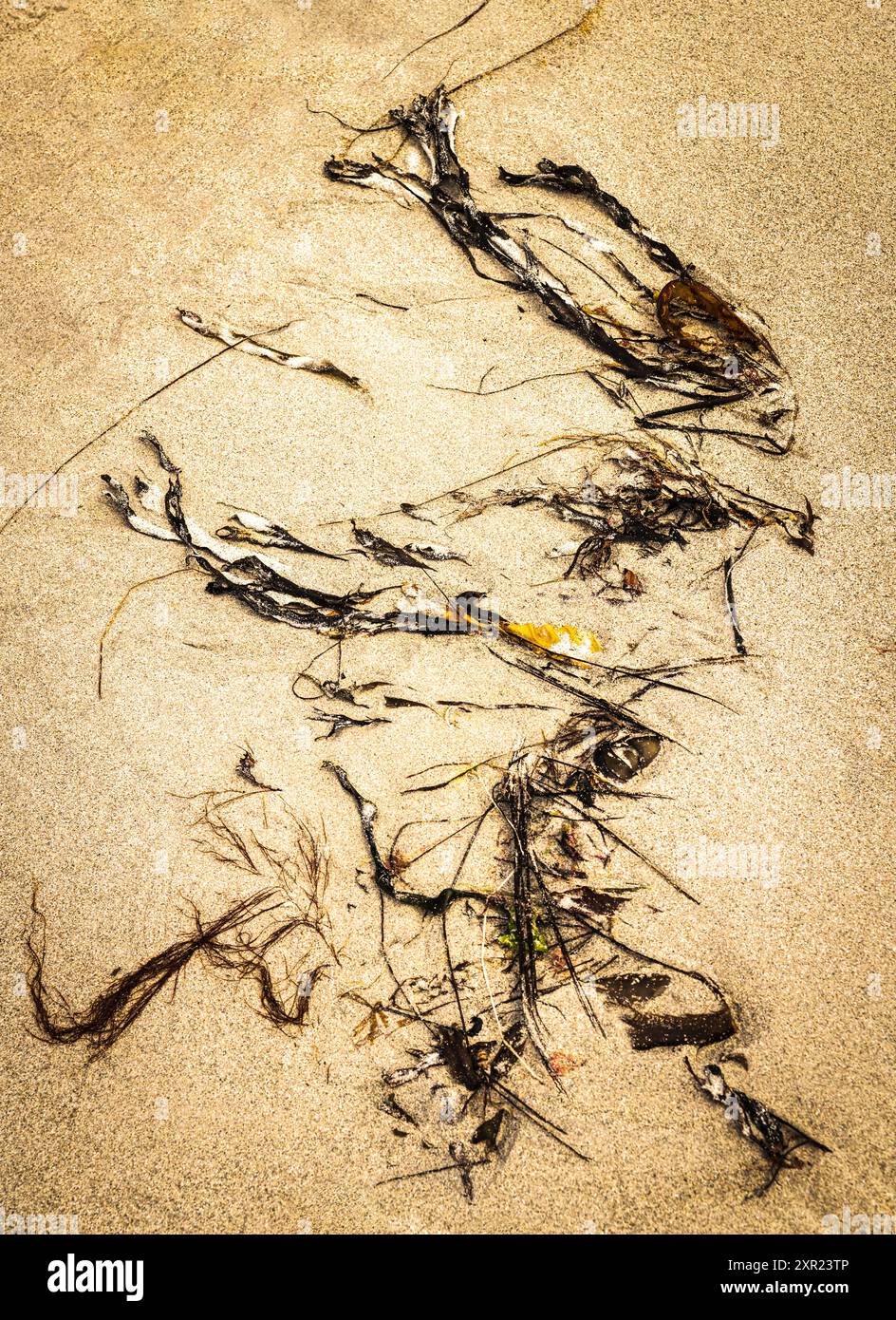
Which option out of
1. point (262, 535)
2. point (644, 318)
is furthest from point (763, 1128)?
point (644, 318)

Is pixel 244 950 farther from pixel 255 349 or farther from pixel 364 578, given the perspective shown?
pixel 255 349

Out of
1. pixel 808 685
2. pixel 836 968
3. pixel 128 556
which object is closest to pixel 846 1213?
pixel 836 968

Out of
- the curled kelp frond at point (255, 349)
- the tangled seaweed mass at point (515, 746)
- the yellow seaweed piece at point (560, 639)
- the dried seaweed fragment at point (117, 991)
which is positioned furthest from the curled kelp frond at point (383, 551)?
the dried seaweed fragment at point (117, 991)

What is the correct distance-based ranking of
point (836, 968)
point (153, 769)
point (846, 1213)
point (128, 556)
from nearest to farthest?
point (846, 1213), point (836, 968), point (153, 769), point (128, 556)

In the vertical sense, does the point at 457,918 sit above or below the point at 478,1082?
above

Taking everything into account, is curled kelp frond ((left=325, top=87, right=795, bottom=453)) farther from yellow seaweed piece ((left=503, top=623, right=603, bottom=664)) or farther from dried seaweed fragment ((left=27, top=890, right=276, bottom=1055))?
dried seaweed fragment ((left=27, top=890, right=276, bottom=1055))

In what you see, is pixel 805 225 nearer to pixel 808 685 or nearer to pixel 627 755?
pixel 808 685
